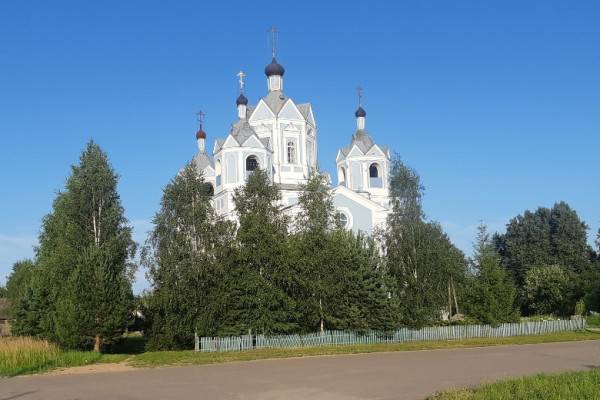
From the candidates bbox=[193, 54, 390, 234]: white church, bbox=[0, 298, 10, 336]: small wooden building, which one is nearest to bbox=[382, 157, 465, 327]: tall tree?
bbox=[193, 54, 390, 234]: white church

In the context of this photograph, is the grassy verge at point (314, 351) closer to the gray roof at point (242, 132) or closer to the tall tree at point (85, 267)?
the tall tree at point (85, 267)

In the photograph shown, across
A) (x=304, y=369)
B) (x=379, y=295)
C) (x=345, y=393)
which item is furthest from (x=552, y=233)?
(x=345, y=393)

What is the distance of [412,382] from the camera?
16516 millimetres

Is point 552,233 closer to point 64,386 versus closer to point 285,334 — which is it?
point 285,334

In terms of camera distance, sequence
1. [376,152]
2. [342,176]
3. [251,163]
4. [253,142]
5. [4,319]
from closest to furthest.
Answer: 1. [253,142]
2. [251,163]
3. [376,152]
4. [4,319]
5. [342,176]

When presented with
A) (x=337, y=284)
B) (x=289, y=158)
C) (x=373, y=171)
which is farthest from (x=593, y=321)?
(x=289, y=158)

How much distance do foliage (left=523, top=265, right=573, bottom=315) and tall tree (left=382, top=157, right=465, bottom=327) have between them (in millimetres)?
20456

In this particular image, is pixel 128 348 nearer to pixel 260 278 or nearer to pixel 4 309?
pixel 260 278

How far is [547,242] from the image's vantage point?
6588 centimetres

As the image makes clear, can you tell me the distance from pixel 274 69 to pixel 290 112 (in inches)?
160

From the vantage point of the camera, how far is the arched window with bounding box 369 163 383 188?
4847 cm

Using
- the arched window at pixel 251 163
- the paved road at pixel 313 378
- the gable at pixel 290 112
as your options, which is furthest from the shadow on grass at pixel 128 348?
the gable at pixel 290 112

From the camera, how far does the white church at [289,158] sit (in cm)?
4159

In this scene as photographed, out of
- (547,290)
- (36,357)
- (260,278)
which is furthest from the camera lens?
(547,290)
